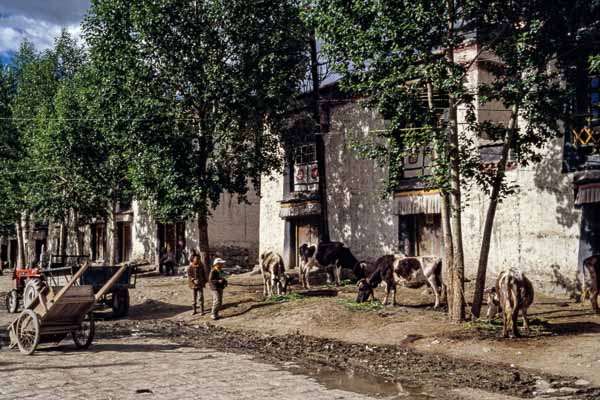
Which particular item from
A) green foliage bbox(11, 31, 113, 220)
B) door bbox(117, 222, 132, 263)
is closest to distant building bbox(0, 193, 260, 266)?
door bbox(117, 222, 132, 263)

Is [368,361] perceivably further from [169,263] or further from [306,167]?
[169,263]

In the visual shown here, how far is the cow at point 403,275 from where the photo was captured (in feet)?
59.5

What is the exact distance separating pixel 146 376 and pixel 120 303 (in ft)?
33.9

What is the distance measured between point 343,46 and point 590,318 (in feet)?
27.6

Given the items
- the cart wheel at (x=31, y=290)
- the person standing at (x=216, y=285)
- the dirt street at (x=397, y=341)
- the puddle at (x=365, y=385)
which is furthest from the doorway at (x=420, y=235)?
the cart wheel at (x=31, y=290)

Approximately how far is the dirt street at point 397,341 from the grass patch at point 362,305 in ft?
0.22

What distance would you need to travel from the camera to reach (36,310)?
13375 mm

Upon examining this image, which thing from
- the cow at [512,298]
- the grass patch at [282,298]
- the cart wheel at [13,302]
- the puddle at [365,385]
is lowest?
the puddle at [365,385]

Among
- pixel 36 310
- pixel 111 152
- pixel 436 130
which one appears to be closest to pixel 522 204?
pixel 436 130

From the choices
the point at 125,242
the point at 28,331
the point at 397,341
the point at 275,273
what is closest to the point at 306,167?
the point at 275,273

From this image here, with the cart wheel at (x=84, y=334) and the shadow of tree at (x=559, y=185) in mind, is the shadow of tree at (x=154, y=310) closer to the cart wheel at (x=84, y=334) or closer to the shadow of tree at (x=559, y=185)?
the cart wheel at (x=84, y=334)

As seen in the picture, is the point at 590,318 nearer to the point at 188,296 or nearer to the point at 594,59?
the point at 594,59

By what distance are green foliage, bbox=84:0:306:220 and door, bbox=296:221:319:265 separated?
190 inches

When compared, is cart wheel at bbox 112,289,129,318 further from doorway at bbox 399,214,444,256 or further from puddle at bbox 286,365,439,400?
puddle at bbox 286,365,439,400
